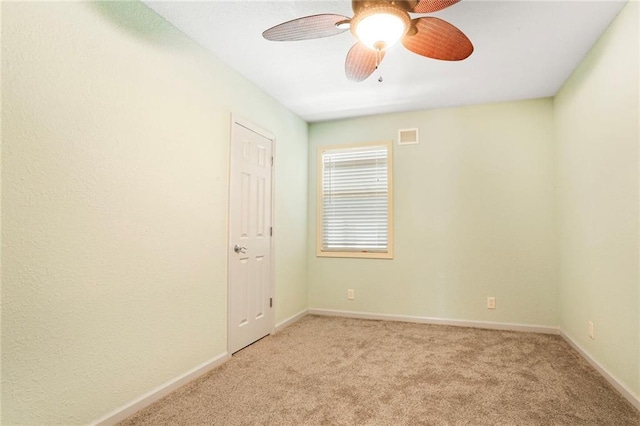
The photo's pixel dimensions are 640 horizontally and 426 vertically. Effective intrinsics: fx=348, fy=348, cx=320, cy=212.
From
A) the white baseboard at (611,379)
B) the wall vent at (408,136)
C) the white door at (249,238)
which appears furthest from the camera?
the wall vent at (408,136)

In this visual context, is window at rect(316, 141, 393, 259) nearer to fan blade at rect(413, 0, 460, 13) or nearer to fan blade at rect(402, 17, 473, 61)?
fan blade at rect(402, 17, 473, 61)

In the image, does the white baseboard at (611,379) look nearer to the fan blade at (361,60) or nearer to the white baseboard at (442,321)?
the white baseboard at (442,321)

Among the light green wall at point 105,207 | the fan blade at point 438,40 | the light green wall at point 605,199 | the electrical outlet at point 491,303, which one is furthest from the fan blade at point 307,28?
the electrical outlet at point 491,303

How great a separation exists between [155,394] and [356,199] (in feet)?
9.68

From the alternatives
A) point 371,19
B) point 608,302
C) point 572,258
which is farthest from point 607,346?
point 371,19

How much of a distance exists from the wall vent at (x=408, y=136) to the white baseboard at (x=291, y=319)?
2417 mm

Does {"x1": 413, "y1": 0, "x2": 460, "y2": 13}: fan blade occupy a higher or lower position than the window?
higher

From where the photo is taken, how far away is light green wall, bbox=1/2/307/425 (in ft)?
5.21

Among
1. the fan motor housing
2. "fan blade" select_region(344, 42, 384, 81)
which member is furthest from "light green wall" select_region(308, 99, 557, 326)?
the fan motor housing

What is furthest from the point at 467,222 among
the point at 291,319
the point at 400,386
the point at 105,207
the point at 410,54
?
the point at 105,207

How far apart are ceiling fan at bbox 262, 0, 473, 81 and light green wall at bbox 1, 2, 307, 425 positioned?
1007mm

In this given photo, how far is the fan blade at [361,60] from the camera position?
1977mm

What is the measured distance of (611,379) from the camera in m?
2.43

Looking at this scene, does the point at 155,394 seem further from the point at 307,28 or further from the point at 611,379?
the point at 611,379
